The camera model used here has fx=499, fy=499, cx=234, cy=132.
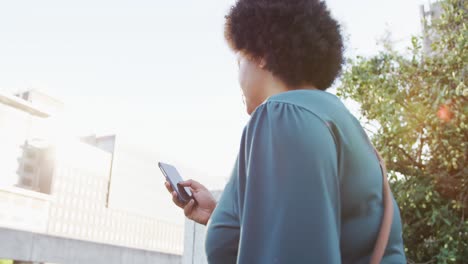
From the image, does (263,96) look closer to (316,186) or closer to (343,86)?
(316,186)

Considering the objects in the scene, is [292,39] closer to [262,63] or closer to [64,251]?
[262,63]

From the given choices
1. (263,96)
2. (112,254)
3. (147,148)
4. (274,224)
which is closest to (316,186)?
(274,224)

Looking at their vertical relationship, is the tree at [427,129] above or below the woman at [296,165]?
above

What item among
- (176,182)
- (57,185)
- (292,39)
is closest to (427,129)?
(176,182)

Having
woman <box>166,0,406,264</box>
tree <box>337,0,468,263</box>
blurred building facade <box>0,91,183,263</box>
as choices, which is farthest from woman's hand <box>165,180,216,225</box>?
blurred building facade <box>0,91,183,263</box>

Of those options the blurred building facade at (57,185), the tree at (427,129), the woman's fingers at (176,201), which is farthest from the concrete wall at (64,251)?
the woman's fingers at (176,201)

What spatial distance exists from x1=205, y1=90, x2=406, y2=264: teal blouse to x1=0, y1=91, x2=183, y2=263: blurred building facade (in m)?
57.8

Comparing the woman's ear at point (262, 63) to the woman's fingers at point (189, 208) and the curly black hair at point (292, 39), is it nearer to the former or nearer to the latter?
the curly black hair at point (292, 39)

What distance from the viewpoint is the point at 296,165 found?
37.9 inches

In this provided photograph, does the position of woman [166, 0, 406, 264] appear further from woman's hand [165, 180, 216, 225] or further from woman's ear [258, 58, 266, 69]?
woman's hand [165, 180, 216, 225]

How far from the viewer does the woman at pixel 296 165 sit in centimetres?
94

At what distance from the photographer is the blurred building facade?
2539 inches

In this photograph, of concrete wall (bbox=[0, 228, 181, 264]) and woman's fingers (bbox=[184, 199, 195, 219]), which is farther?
concrete wall (bbox=[0, 228, 181, 264])

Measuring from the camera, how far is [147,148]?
6334 inches
